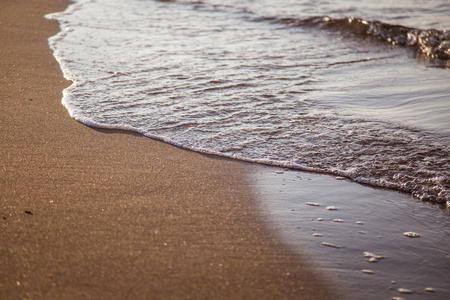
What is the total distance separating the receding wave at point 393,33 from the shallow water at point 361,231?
15.1ft

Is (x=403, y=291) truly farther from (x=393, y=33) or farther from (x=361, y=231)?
(x=393, y=33)

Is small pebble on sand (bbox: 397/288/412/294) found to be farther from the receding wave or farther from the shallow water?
the receding wave

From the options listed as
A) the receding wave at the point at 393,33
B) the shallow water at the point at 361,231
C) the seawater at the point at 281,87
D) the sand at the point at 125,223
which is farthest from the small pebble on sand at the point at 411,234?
the receding wave at the point at 393,33

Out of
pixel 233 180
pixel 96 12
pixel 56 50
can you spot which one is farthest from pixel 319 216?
pixel 96 12

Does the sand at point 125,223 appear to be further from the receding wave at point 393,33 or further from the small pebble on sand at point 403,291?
the receding wave at point 393,33

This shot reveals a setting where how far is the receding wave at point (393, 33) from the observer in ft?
23.8

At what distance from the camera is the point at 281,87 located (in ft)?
16.7

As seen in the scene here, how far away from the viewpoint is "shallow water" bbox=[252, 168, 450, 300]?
7.22ft

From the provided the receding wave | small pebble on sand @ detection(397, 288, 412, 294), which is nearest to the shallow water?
small pebble on sand @ detection(397, 288, 412, 294)

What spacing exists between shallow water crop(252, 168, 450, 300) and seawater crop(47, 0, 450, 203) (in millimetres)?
218

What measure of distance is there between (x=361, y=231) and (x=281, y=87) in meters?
2.75

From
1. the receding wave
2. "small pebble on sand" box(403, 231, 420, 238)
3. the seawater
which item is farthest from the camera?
the receding wave

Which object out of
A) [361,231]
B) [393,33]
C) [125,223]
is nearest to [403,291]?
[361,231]

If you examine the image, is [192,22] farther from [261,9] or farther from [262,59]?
[262,59]
